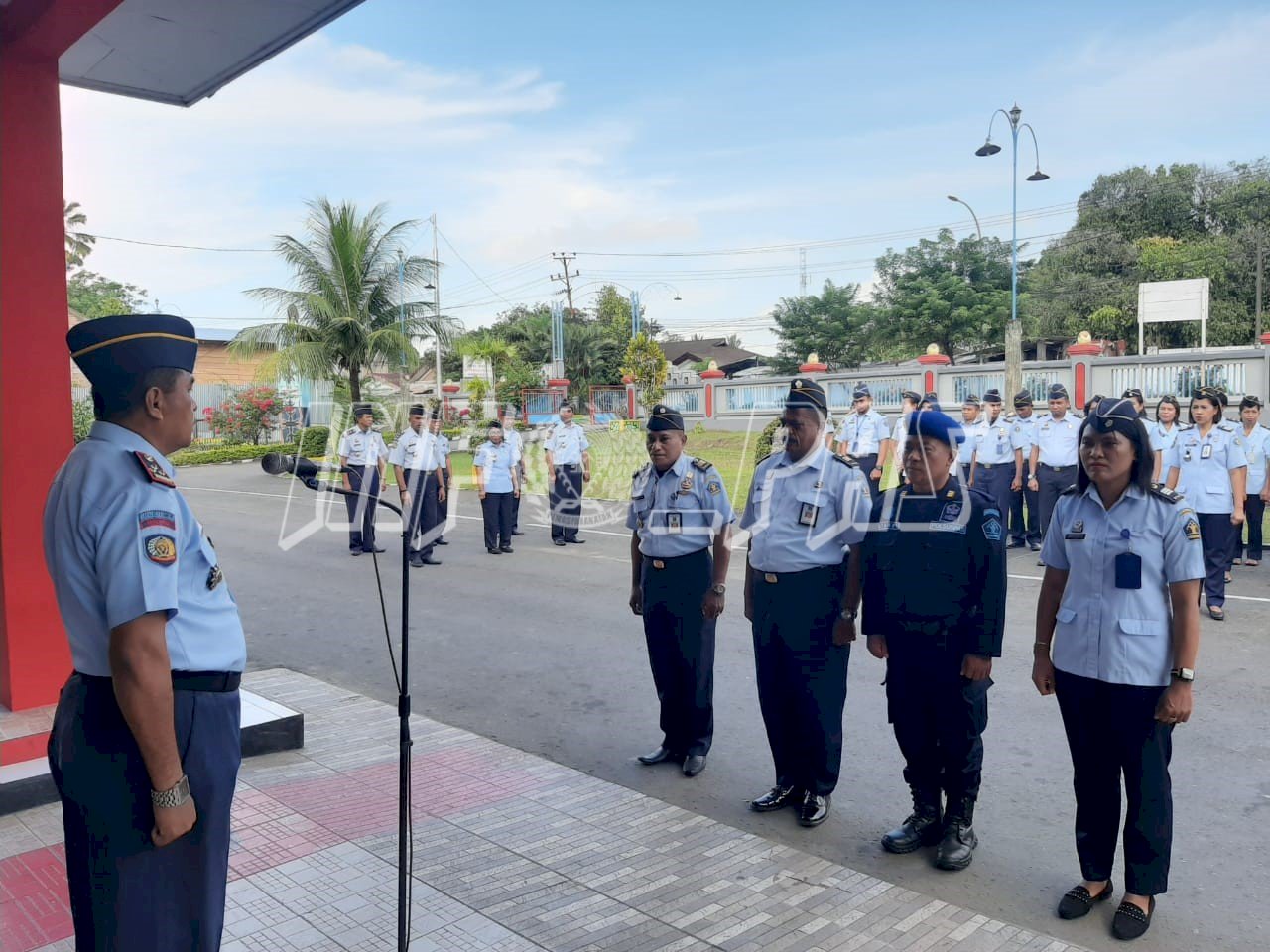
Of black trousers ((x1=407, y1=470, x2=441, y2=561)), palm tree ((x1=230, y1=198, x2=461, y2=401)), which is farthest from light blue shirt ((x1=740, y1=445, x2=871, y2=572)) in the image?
palm tree ((x1=230, y1=198, x2=461, y2=401))

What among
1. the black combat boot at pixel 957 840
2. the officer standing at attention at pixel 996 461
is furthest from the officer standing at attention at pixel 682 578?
the officer standing at attention at pixel 996 461

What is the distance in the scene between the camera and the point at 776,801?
4.45m

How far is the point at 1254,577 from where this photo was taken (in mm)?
9336

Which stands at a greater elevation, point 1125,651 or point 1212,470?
point 1212,470

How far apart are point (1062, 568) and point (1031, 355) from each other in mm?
43961

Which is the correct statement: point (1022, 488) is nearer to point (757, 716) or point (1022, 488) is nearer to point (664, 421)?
point (757, 716)

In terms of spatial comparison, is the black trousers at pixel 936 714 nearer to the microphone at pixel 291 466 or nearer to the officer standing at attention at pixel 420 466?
the microphone at pixel 291 466

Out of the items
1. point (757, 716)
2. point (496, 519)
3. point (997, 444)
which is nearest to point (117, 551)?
point (757, 716)

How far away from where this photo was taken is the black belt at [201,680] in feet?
7.23

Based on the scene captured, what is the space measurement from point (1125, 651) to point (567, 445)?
10.7 m

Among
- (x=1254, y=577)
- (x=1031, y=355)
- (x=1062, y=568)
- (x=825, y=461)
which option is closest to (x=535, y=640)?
(x=825, y=461)

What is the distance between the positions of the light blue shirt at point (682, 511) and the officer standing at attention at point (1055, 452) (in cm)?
710

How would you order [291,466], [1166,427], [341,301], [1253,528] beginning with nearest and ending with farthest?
1. [291,466]
2. [1166,427]
3. [1253,528]
4. [341,301]

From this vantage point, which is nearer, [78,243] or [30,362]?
[30,362]
